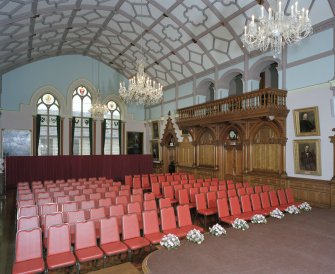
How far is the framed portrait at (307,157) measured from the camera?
918 cm

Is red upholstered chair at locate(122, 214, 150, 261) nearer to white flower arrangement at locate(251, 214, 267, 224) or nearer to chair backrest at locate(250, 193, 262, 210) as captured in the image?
white flower arrangement at locate(251, 214, 267, 224)

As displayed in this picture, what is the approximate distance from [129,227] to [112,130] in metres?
15.1

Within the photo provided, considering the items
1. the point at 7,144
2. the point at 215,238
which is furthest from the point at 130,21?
the point at 215,238

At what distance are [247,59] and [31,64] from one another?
13.9 m

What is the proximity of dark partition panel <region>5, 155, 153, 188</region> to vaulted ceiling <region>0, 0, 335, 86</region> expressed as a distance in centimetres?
573

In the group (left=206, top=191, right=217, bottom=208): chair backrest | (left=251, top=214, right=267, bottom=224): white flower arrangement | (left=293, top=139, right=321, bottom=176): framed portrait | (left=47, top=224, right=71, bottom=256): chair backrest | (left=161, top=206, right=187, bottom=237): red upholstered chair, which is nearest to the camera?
(left=47, top=224, right=71, bottom=256): chair backrest

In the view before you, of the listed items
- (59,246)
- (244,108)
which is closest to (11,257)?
(59,246)

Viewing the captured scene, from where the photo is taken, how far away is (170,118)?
58.4 feet

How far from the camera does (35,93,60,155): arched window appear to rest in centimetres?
1734

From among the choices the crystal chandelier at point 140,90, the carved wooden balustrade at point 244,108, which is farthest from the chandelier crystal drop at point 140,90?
the carved wooden balustrade at point 244,108

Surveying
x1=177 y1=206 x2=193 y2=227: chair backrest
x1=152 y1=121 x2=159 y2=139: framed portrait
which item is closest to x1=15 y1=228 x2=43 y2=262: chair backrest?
x1=177 y1=206 x2=193 y2=227: chair backrest

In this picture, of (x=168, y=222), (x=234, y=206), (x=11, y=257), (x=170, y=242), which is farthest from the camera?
(x=234, y=206)

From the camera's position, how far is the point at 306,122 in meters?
9.55

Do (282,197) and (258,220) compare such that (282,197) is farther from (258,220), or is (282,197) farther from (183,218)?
(183,218)
